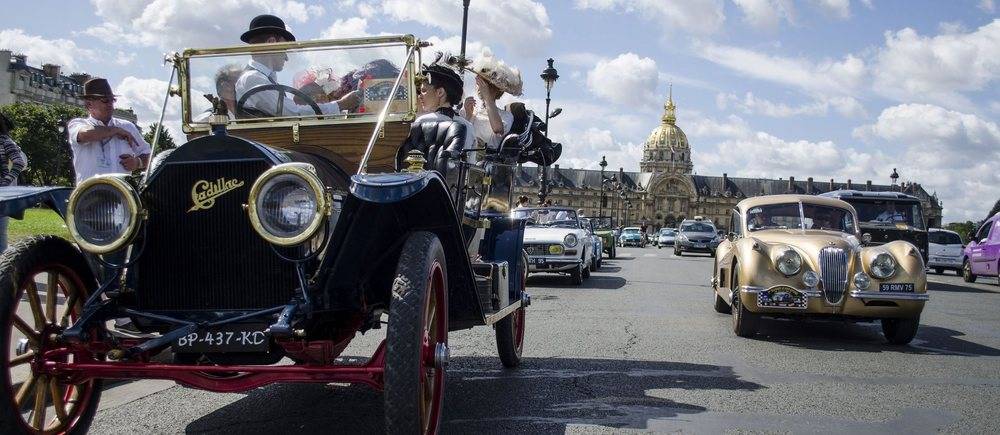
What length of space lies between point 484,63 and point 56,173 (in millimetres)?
79365

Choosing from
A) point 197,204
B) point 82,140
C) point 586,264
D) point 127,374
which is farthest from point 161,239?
point 586,264

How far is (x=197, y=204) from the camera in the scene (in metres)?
3.80

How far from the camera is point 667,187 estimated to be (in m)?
186

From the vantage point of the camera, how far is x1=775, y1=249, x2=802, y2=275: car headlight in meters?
8.61

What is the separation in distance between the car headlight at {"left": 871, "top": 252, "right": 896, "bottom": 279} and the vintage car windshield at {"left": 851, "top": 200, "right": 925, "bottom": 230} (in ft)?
31.5

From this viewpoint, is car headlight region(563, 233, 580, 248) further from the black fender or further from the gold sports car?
the black fender

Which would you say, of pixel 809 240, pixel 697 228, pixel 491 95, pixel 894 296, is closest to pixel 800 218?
pixel 809 240

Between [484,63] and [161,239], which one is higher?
[484,63]

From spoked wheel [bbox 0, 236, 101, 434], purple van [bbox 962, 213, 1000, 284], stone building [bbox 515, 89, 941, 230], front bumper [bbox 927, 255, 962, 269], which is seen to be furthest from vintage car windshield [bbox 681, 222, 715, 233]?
stone building [bbox 515, 89, 941, 230]

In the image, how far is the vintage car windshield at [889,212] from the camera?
17562 mm

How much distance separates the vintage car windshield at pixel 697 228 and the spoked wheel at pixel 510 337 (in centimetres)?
3220

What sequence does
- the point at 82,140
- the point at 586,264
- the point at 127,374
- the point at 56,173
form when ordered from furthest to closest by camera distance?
the point at 56,173
the point at 586,264
the point at 82,140
the point at 127,374

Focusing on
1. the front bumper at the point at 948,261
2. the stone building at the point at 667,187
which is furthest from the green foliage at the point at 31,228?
the stone building at the point at 667,187

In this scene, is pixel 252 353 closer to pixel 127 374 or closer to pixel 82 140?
pixel 127 374
